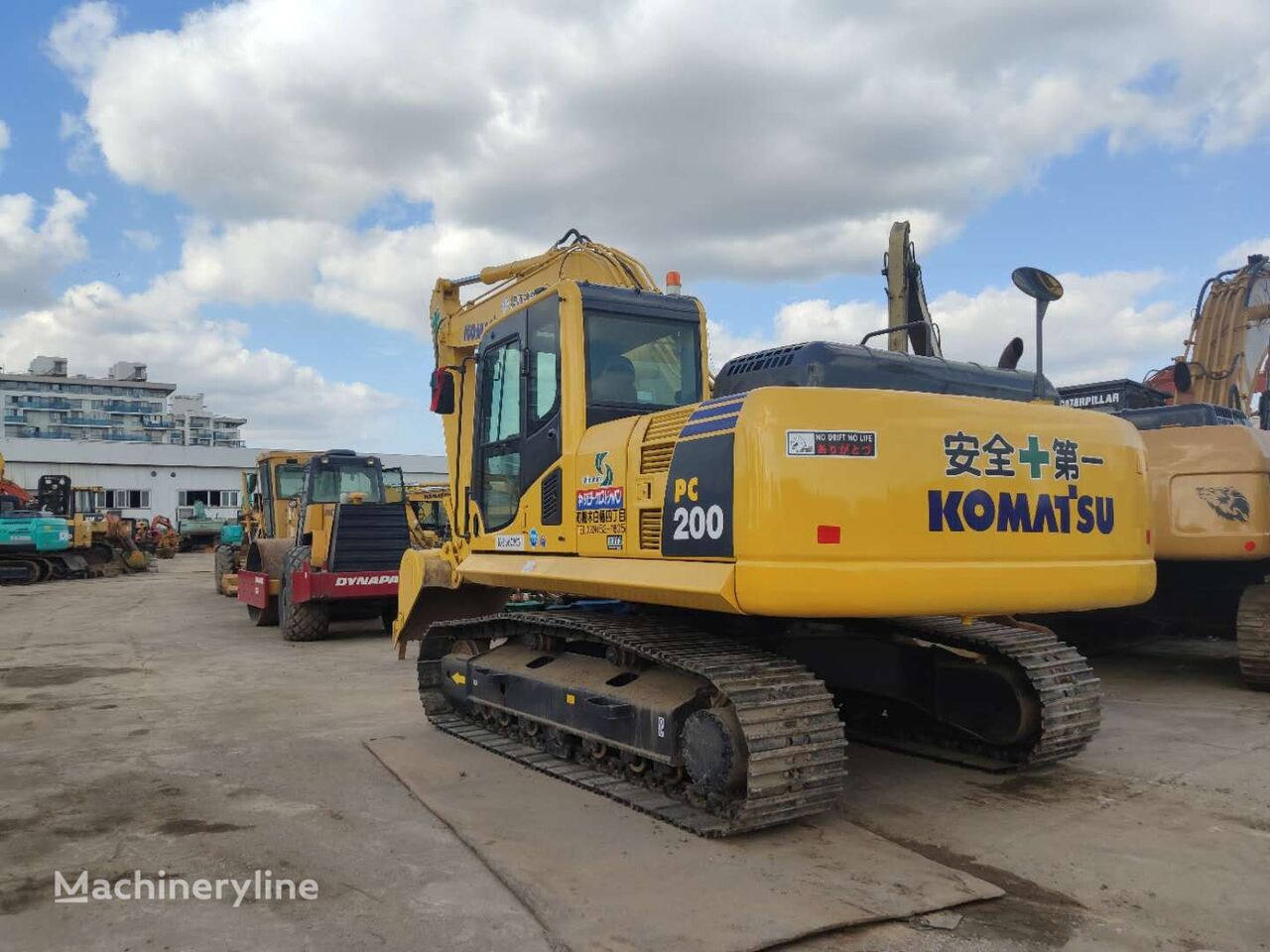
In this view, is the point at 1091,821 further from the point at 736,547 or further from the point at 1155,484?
the point at 1155,484

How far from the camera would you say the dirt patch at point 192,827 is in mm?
4785

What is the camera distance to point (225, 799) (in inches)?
210

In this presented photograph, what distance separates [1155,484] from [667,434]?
5.93 metres

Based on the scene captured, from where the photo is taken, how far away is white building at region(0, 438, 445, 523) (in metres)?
59.0

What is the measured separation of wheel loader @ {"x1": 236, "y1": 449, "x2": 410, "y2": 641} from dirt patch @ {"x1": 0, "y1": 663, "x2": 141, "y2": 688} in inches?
104

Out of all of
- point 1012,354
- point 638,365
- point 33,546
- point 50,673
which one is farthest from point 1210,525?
point 33,546

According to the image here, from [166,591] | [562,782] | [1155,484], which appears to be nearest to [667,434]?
[562,782]

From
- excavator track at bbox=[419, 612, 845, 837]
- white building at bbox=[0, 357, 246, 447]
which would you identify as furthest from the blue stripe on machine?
white building at bbox=[0, 357, 246, 447]

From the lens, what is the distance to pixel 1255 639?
26.8 ft

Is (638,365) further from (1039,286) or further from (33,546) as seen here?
(33,546)

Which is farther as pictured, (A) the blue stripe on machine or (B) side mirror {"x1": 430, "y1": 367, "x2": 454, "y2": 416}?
(B) side mirror {"x1": 430, "y1": 367, "x2": 454, "y2": 416}

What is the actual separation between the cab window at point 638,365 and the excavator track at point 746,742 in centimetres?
125

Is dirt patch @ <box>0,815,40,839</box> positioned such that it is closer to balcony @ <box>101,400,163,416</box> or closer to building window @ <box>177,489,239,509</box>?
building window @ <box>177,489,239,509</box>

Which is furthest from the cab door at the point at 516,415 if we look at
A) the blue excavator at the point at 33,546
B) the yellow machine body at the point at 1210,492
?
the blue excavator at the point at 33,546
